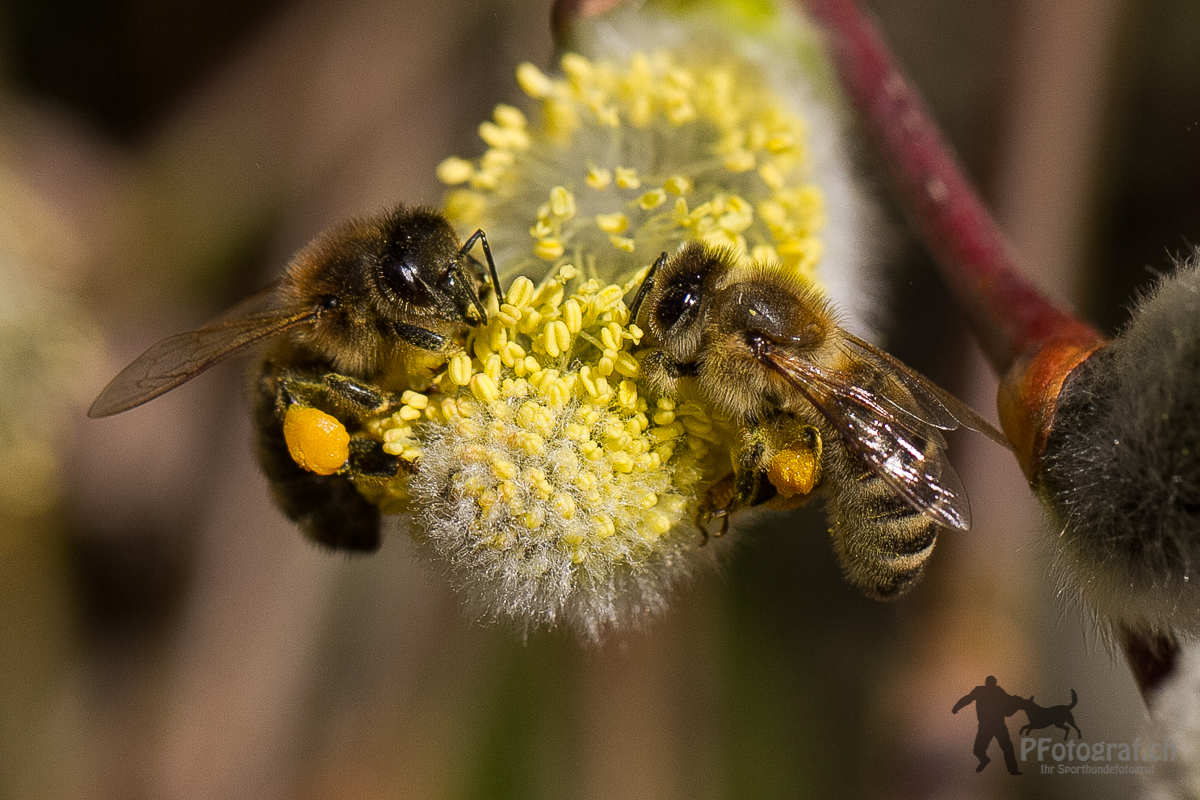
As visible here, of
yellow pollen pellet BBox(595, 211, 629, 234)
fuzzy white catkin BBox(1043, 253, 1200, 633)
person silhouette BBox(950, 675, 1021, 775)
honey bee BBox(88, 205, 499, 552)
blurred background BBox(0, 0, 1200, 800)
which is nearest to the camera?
fuzzy white catkin BBox(1043, 253, 1200, 633)

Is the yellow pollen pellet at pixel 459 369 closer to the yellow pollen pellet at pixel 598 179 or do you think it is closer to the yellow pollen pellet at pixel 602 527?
the yellow pollen pellet at pixel 602 527

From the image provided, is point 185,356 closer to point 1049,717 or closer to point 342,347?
point 342,347

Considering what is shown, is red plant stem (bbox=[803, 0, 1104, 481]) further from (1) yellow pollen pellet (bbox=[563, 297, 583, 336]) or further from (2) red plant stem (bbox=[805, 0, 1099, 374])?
(1) yellow pollen pellet (bbox=[563, 297, 583, 336])

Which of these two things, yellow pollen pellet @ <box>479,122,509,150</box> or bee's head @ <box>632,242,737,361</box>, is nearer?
bee's head @ <box>632,242,737,361</box>

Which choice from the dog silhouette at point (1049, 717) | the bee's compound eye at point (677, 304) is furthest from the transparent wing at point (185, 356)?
the dog silhouette at point (1049, 717)

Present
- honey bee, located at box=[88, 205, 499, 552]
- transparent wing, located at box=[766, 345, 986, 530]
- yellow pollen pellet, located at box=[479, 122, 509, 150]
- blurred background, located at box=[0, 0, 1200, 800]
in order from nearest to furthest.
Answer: transparent wing, located at box=[766, 345, 986, 530], honey bee, located at box=[88, 205, 499, 552], yellow pollen pellet, located at box=[479, 122, 509, 150], blurred background, located at box=[0, 0, 1200, 800]

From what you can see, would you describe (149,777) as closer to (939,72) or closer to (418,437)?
(418,437)

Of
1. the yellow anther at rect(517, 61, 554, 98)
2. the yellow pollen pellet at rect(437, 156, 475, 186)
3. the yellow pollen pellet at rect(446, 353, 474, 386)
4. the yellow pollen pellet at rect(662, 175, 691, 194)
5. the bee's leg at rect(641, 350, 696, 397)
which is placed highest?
the yellow anther at rect(517, 61, 554, 98)

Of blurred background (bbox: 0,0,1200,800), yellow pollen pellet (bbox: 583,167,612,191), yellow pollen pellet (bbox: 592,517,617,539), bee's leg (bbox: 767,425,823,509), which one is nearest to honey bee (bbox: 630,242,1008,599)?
bee's leg (bbox: 767,425,823,509)
